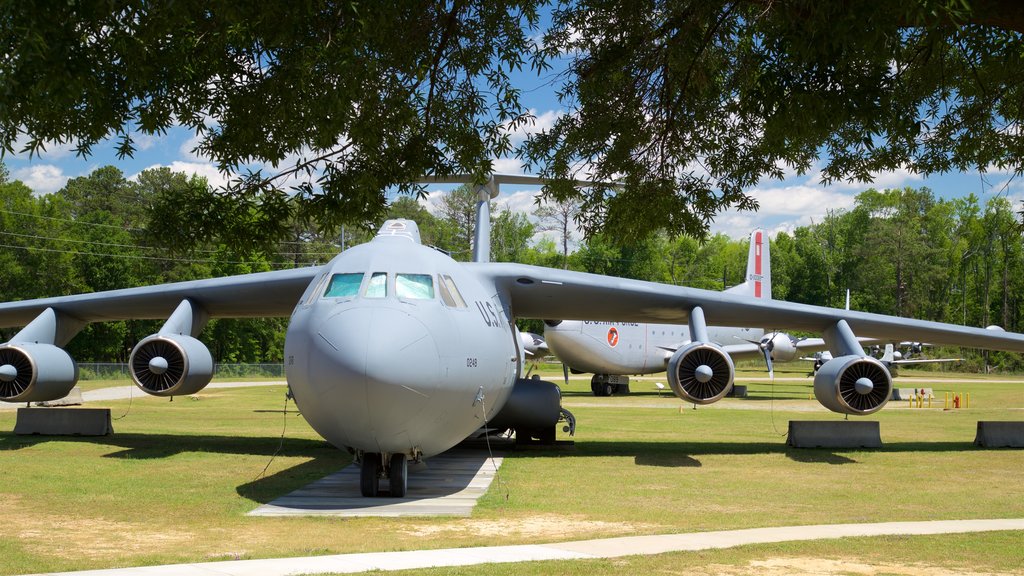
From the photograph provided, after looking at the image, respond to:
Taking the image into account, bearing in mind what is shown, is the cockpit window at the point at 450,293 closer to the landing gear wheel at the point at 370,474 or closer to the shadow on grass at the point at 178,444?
the landing gear wheel at the point at 370,474

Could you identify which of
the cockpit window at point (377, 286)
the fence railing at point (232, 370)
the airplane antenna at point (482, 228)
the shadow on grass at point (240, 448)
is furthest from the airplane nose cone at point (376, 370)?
the fence railing at point (232, 370)

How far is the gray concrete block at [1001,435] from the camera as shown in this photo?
18.3 meters

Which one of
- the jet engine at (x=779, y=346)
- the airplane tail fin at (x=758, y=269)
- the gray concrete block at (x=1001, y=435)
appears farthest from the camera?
the airplane tail fin at (x=758, y=269)

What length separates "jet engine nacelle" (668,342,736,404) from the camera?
15117 mm

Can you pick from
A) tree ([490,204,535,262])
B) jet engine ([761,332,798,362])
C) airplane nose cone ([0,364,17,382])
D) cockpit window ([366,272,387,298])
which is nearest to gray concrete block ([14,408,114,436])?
airplane nose cone ([0,364,17,382])

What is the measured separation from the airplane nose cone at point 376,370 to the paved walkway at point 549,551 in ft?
7.17

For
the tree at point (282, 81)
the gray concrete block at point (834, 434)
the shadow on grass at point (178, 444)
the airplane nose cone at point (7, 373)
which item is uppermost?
the tree at point (282, 81)

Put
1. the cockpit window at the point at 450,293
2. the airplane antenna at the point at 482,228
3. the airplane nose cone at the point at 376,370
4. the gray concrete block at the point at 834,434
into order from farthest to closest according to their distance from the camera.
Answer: the airplane antenna at the point at 482,228 → the gray concrete block at the point at 834,434 → the cockpit window at the point at 450,293 → the airplane nose cone at the point at 376,370

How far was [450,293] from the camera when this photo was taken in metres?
11.6

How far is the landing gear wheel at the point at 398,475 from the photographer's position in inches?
450

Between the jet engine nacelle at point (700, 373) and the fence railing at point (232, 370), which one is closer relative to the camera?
the jet engine nacelle at point (700, 373)

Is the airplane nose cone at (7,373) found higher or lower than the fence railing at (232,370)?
higher

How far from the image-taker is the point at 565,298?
658 inches

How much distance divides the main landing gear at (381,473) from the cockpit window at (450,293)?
202cm
